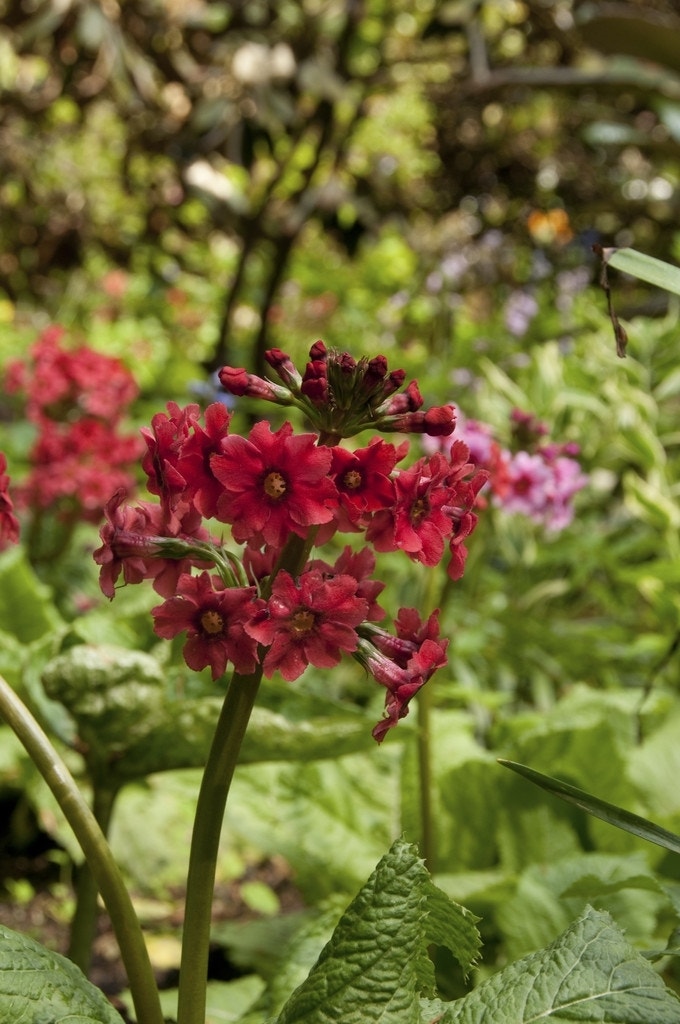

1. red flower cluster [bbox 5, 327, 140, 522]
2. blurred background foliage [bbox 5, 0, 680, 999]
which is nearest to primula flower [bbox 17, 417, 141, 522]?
red flower cluster [bbox 5, 327, 140, 522]

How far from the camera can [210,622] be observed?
66 cm

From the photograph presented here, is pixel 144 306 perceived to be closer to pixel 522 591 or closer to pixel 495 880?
pixel 522 591

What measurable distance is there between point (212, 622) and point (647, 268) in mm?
440

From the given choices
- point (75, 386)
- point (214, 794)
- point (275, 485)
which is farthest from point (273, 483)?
point (75, 386)

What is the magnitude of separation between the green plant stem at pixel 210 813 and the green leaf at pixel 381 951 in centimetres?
9

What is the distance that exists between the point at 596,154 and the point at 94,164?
3.02 m

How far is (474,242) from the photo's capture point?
4.41 metres

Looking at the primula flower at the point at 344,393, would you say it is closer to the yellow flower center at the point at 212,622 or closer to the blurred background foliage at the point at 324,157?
the yellow flower center at the point at 212,622

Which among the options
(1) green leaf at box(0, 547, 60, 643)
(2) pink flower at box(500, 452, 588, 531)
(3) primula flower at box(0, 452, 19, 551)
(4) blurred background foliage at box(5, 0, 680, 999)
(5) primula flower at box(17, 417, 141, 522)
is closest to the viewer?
(3) primula flower at box(0, 452, 19, 551)

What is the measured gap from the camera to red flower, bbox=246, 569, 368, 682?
64 centimetres

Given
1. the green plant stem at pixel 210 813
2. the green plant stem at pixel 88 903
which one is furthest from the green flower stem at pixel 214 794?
the green plant stem at pixel 88 903

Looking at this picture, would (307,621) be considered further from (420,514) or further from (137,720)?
(137,720)

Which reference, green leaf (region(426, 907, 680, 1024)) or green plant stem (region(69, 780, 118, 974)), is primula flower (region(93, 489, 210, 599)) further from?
green plant stem (region(69, 780, 118, 974))

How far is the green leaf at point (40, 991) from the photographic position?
25.4 inches
